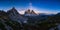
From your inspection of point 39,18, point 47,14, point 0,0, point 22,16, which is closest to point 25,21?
point 22,16

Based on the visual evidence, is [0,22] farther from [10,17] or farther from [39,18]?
[39,18]

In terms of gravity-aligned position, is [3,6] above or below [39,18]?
above

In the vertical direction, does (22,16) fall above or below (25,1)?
below

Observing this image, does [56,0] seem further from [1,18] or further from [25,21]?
[1,18]

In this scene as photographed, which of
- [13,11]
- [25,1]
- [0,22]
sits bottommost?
[0,22]

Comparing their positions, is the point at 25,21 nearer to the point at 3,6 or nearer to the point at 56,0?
the point at 3,6

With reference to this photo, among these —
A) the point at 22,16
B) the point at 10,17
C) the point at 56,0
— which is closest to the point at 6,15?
the point at 10,17
